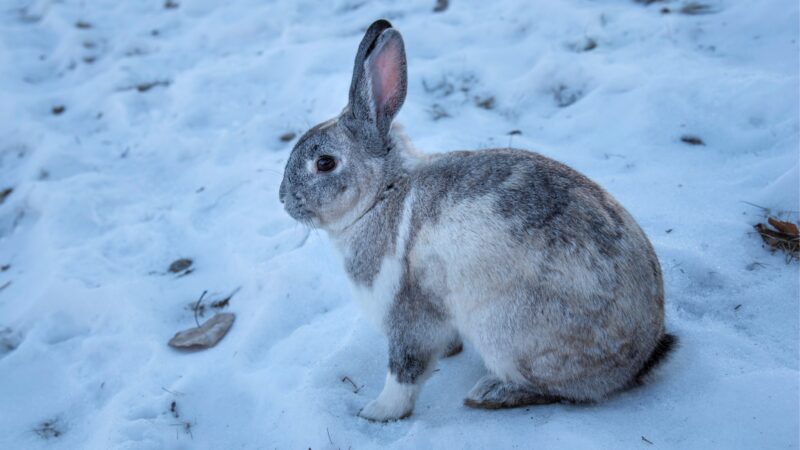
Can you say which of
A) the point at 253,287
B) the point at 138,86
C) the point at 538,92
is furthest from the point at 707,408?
the point at 138,86

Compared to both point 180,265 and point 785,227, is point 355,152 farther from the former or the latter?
point 785,227

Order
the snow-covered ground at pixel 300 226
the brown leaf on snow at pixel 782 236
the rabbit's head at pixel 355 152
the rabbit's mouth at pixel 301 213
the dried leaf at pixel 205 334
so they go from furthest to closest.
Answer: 1. the dried leaf at pixel 205 334
2. the brown leaf on snow at pixel 782 236
3. the rabbit's mouth at pixel 301 213
4. the rabbit's head at pixel 355 152
5. the snow-covered ground at pixel 300 226

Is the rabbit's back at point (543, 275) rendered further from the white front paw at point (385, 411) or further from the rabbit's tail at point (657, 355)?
the white front paw at point (385, 411)

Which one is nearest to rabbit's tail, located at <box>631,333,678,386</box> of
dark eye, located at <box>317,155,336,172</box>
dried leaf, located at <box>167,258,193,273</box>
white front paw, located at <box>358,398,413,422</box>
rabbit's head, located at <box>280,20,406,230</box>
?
white front paw, located at <box>358,398,413,422</box>

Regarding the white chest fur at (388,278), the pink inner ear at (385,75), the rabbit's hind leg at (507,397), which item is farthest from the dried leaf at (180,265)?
the rabbit's hind leg at (507,397)

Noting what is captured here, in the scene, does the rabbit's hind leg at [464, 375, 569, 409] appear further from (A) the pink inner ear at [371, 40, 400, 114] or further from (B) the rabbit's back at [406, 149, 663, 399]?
(A) the pink inner ear at [371, 40, 400, 114]

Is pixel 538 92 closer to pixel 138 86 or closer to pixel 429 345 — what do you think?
pixel 429 345

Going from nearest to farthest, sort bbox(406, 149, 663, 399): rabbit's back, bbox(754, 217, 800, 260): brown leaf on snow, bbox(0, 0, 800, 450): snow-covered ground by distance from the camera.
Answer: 1. bbox(406, 149, 663, 399): rabbit's back
2. bbox(0, 0, 800, 450): snow-covered ground
3. bbox(754, 217, 800, 260): brown leaf on snow
